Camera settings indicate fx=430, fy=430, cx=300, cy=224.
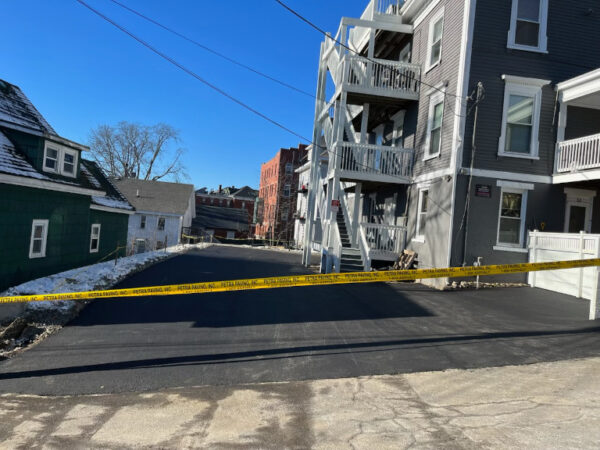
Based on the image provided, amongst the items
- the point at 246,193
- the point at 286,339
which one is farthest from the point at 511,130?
the point at 246,193

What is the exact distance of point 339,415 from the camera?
4305mm

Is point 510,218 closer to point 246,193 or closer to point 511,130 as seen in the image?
point 511,130

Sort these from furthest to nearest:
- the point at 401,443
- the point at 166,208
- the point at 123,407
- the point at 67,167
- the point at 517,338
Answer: the point at 166,208
the point at 67,167
the point at 517,338
the point at 123,407
the point at 401,443

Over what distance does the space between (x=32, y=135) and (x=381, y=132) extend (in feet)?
44.6

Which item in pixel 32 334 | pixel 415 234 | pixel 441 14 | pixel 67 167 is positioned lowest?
pixel 32 334

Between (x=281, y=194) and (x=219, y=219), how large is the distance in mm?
Answer: 11402

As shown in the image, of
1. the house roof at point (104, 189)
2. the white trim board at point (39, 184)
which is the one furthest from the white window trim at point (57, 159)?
the house roof at point (104, 189)

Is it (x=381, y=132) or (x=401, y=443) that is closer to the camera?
(x=401, y=443)

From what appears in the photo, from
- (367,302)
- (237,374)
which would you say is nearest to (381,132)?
(367,302)

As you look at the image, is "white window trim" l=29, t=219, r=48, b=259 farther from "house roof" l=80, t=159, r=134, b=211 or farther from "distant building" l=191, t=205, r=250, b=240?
"distant building" l=191, t=205, r=250, b=240

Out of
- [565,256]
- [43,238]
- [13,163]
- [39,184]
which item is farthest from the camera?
[43,238]

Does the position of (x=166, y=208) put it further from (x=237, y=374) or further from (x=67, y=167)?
(x=237, y=374)

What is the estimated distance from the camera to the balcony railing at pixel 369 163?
48.7ft

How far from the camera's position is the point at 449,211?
1188 centimetres
